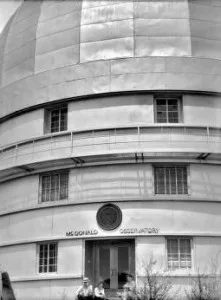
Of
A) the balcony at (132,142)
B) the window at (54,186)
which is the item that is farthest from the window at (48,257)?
the balcony at (132,142)

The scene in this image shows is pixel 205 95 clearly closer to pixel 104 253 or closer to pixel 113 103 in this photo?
pixel 113 103

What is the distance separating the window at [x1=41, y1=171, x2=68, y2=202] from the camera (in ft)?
86.8

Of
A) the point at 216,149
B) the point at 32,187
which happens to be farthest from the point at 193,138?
the point at 32,187

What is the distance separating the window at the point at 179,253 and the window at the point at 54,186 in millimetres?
5859

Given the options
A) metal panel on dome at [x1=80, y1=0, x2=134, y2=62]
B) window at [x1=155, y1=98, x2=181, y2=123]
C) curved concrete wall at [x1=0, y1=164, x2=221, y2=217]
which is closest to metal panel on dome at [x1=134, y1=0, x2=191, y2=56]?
metal panel on dome at [x1=80, y1=0, x2=134, y2=62]

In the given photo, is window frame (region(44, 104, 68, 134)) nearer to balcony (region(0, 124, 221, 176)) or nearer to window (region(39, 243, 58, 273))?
balcony (region(0, 124, 221, 176))

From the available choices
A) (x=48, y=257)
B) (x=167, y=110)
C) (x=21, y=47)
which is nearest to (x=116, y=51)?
(x=167, y=110)

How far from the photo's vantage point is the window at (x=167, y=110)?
2689 centimetres

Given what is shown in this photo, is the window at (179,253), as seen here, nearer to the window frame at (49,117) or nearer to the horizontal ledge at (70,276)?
the horizontal ledge at (70,276)

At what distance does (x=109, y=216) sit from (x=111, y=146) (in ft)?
11.6

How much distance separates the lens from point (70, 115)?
27500 mm

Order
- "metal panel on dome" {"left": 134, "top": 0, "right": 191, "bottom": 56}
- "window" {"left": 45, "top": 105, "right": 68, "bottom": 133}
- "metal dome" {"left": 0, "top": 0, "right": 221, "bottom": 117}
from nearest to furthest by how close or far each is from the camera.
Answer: "metal dome" {"left": 0, "top": 0, "right": 221, "bottom": 117}
"metal panel on dome" {"left": 134, "top": 0, "right": 191, "bottom": 56}
"window" {"left": 45, "top": 105, "right": 68, "bottom": 133}

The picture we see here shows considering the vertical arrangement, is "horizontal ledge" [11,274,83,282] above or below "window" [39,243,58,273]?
below

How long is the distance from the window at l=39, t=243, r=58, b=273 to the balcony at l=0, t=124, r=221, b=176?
4.30 metres
